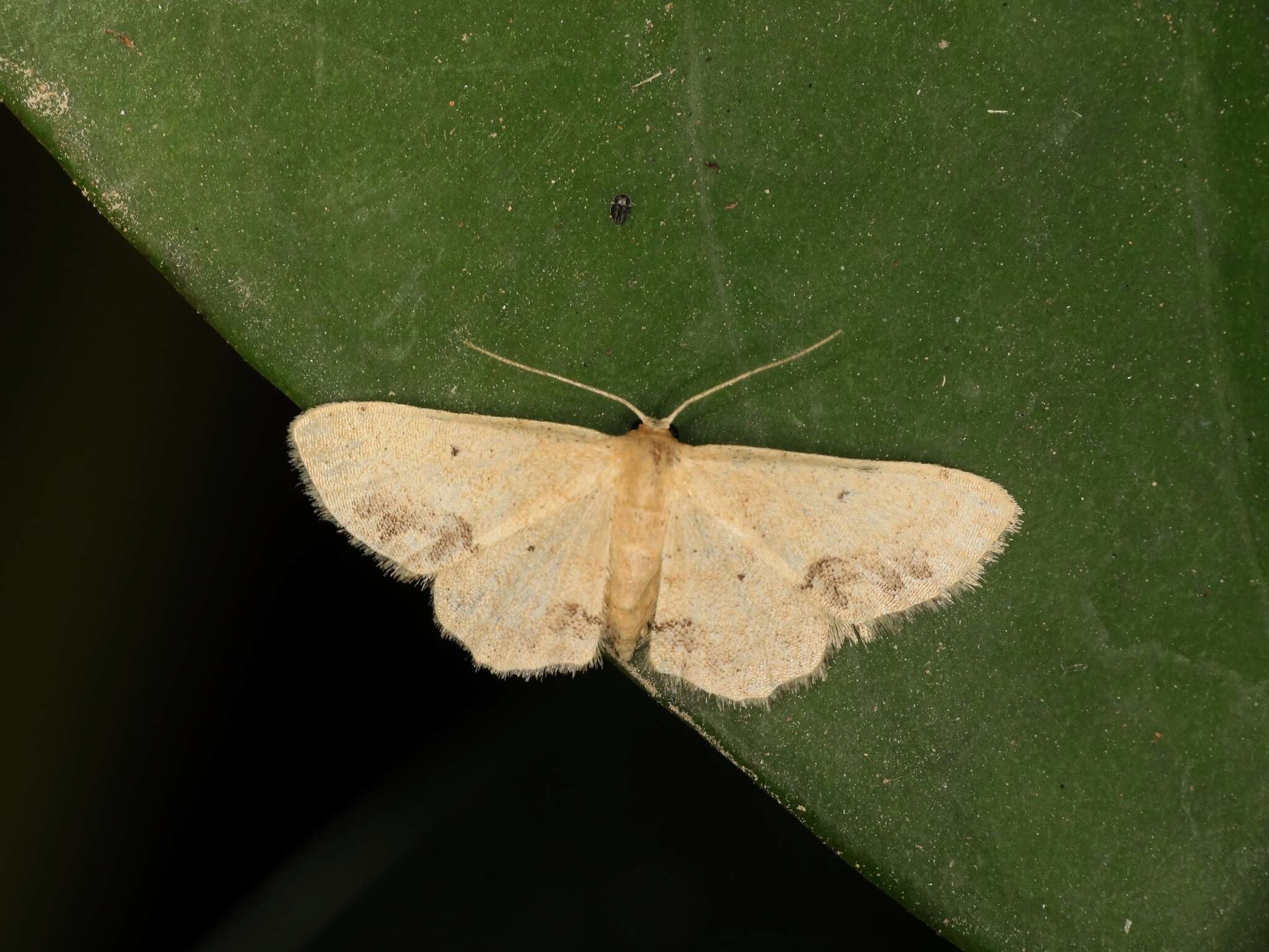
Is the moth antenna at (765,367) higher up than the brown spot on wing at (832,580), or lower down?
higher up

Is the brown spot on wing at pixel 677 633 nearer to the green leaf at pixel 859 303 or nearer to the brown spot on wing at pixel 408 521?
the green leaf at pixel 859 303

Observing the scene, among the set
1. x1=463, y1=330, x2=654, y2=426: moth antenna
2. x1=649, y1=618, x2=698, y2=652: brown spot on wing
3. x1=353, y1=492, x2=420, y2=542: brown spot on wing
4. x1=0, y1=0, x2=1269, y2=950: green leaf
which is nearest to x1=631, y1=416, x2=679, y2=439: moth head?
x1=463, y1=330, x2=654, y2=426: moth antenna

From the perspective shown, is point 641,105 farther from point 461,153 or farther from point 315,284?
point 315,284

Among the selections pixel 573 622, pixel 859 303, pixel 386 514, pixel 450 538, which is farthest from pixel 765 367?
pixel 386 514

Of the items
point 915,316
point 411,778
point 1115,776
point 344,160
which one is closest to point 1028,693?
point 1115,776

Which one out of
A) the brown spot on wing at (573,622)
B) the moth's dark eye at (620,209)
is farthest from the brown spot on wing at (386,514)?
the moth's dark eye at (620,209)

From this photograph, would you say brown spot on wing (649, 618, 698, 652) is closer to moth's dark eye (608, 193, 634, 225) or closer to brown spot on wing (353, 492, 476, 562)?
brown spot on wing (353, 492, 476, 562)

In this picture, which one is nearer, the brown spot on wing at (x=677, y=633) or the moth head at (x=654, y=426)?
the moth head at (x=654, y=426)
